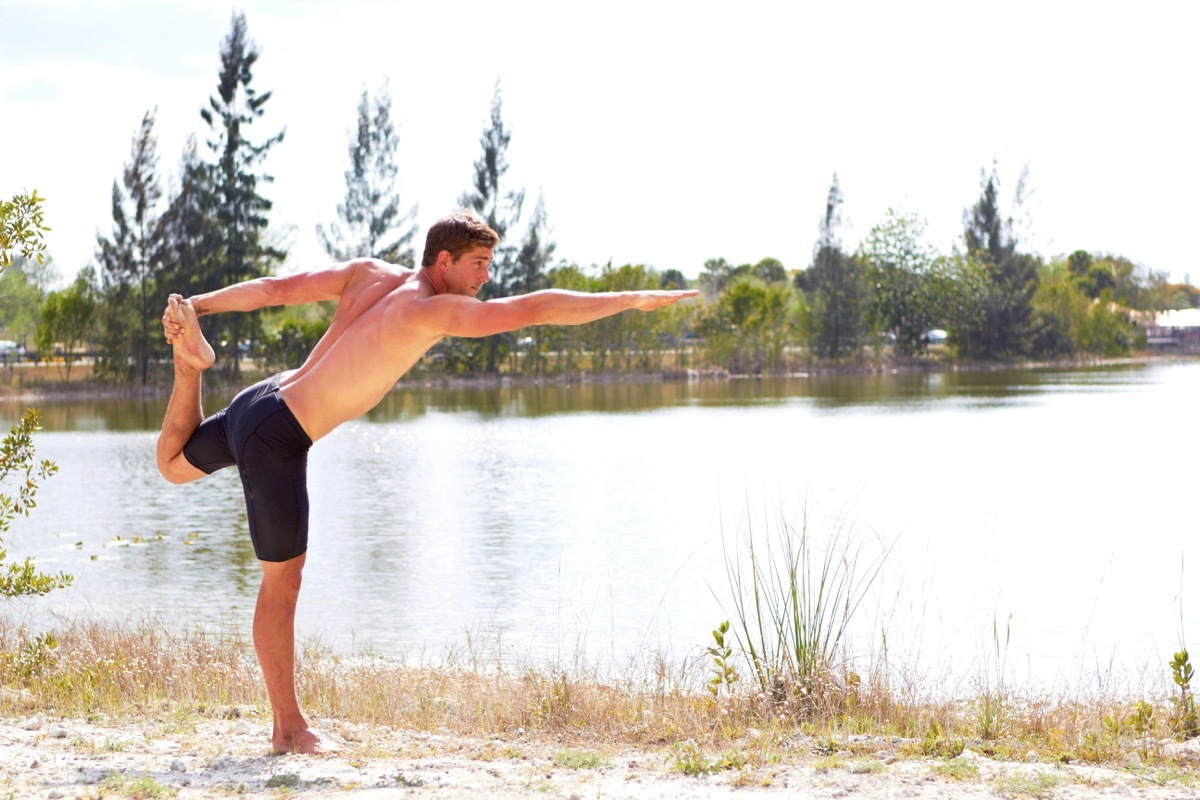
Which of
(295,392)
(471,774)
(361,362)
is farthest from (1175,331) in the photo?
(471,774)

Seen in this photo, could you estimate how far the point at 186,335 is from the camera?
483 cm

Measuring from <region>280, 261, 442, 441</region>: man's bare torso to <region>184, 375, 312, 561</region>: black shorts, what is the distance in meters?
0.07

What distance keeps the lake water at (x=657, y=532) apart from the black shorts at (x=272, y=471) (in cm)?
335

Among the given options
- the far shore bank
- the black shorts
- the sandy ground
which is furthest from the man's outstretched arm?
the far shore bank

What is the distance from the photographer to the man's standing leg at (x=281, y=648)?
467 centimetres

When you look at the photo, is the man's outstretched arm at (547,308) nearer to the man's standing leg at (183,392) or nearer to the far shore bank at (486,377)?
the man's standing leg at (183,392)

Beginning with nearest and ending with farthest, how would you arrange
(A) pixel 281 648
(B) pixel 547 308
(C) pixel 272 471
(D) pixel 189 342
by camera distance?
(B) pixel 547 308
(C) pixel 272 471
(A) pixel 281 648
(D) pixel 189 342

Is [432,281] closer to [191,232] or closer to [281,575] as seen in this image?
[281,575]

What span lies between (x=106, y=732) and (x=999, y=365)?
72.5 meters

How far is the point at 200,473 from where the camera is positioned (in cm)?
491

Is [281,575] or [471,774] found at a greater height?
[281,575]

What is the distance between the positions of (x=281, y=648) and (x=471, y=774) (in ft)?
3.09

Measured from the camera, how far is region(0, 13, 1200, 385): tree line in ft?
160

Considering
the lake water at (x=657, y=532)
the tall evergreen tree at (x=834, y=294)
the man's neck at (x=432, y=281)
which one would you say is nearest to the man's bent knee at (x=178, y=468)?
the man's neck at (x=432, y=281)
